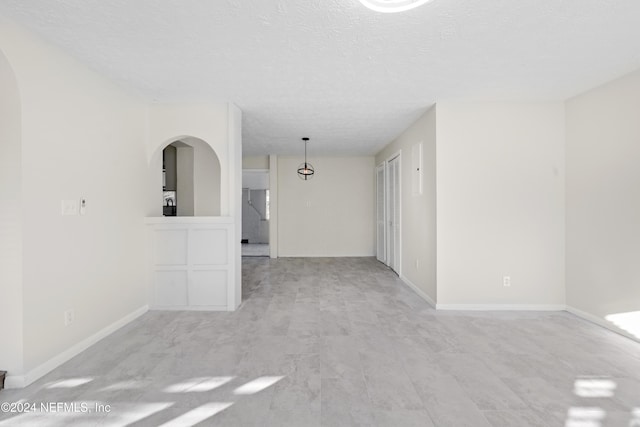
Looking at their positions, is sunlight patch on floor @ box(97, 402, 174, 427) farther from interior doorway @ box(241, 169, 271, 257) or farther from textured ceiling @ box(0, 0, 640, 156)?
interior doorway @ box(241, 169, 271, 257)

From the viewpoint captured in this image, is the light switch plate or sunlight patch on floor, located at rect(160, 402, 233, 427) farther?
the light switch plate

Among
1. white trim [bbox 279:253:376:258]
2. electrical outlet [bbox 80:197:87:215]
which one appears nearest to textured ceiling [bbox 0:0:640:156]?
electrical outlet [bbox 80:197:87:215]

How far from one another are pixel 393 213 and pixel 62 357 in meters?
5.42

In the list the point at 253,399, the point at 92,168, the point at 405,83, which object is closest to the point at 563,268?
the point at 405,83

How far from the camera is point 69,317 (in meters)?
2.75

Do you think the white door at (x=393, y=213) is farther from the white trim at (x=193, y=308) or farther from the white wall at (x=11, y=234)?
the white wall at (x=11, y=234)

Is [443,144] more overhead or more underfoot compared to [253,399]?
more overhead

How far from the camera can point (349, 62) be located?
2.94 meters

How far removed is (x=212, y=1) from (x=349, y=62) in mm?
1274

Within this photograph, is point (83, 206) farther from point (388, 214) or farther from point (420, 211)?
point (388, 214)

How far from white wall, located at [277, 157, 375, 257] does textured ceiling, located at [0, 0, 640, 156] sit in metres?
4.27

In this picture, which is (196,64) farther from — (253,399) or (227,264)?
(253,399)

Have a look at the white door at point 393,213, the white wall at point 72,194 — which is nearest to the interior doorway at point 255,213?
the white door at point 393,213

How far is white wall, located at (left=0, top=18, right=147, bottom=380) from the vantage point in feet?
7.82
